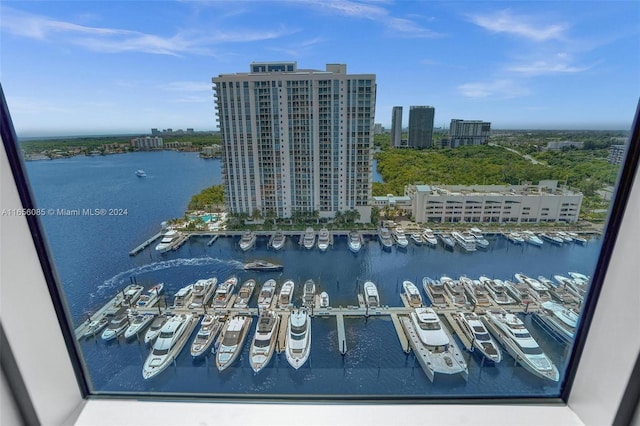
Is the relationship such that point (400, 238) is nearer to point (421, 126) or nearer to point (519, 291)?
point (519, 291)

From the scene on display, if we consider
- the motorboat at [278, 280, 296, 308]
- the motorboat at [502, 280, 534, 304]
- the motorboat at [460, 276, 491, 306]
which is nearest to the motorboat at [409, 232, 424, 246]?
the motorboat at [460, 276, 491, 306]

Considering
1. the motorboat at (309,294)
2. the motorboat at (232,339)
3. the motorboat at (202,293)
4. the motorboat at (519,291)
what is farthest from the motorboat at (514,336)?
the motorboat at (202,293)

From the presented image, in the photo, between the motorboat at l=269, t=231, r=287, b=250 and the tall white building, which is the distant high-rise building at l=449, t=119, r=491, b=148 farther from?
the motorboat at l=269, t=231, r=287, b=250

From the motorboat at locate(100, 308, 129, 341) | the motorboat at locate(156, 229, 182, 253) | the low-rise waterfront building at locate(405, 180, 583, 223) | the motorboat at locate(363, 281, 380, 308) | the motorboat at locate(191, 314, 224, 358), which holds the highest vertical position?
the low-rise waterfront building at locate(405, 180, 583, 223)

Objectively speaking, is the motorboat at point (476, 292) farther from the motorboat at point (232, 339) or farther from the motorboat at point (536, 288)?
the motorboat at point (232, 339)

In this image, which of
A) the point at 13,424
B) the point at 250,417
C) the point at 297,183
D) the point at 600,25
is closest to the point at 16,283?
the point at 13,424

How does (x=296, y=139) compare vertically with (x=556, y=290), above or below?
above

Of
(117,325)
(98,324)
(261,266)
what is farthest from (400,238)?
(98,324)
